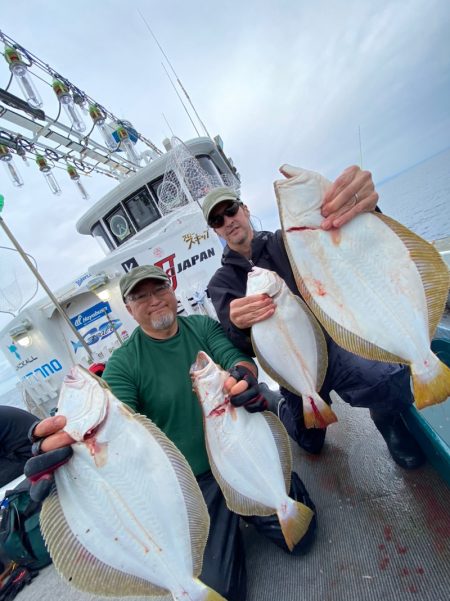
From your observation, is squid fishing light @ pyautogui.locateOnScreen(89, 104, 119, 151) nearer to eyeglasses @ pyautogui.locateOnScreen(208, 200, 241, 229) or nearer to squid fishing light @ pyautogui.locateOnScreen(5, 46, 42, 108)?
squid fishing light @ pyautogui.locateOnScreen(5, 46, 42, 108)

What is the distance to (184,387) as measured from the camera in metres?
2.04

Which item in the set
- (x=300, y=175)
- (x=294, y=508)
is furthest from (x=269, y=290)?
(x=294, y=508)

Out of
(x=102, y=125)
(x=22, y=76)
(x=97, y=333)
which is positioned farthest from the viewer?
(x=97, y=333)

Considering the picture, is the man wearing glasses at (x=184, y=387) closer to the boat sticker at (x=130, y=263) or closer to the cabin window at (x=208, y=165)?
the boat sticker at (x=130, y=263)

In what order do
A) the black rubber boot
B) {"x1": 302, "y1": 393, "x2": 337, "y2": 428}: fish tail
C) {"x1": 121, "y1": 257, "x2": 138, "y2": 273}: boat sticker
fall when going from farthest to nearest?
{"x1": 121, "y1": 257, "x2": 138, "y2": 273}: boat sticker
the black rubber boot
{"x1": 302, "y1": 393, "x2": 337, "y2": 428}: fish tail

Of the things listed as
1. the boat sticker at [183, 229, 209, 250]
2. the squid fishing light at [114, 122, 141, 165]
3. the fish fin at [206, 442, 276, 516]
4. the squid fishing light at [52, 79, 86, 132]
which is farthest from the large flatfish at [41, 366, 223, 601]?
the squid fishing light at [114, 122, 141, 165]

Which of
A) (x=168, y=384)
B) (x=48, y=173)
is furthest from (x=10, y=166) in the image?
(x=168, y=384)

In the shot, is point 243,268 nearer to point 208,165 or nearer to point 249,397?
point 249,397

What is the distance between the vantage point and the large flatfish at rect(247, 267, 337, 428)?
5.69 feet

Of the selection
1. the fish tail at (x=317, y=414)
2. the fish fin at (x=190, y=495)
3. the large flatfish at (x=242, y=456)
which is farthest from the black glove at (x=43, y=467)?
the fish tail at (x=317, y=414)

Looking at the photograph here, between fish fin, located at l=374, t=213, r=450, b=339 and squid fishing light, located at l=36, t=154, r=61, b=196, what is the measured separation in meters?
7.84

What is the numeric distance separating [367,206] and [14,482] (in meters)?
4.98

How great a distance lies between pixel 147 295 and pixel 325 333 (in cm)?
142

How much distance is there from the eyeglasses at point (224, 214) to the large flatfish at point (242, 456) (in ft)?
4.16
